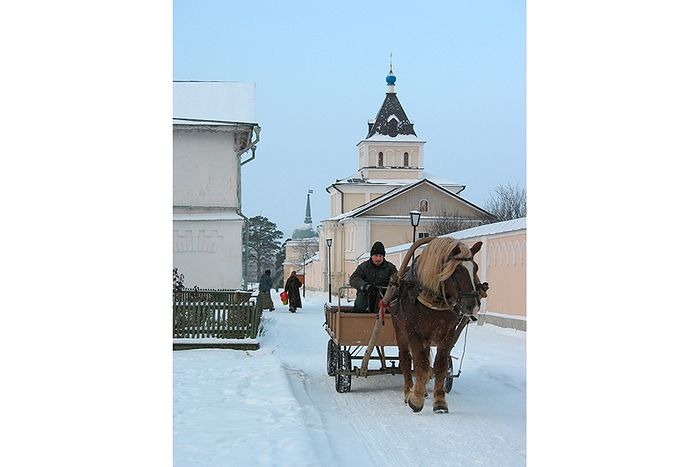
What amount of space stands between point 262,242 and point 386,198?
1760cm

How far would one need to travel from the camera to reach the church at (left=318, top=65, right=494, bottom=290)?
4634 centimetres

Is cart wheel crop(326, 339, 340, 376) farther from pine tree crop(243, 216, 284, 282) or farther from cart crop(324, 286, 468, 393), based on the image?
pine tree crop(243, 216, 284, 282)

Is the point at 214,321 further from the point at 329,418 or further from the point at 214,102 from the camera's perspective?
the point at 214,102

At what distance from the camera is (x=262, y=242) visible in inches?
2515

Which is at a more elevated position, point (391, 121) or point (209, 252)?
point (391, 121)

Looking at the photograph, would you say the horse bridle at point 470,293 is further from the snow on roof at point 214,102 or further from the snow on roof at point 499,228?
the snow on roof at point 214,102

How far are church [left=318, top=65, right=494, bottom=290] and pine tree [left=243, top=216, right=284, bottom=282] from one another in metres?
4.76

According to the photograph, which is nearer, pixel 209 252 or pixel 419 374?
pixel 419 374

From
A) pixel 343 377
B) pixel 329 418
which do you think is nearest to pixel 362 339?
pixel 343 377

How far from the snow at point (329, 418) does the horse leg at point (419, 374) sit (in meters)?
0.12
